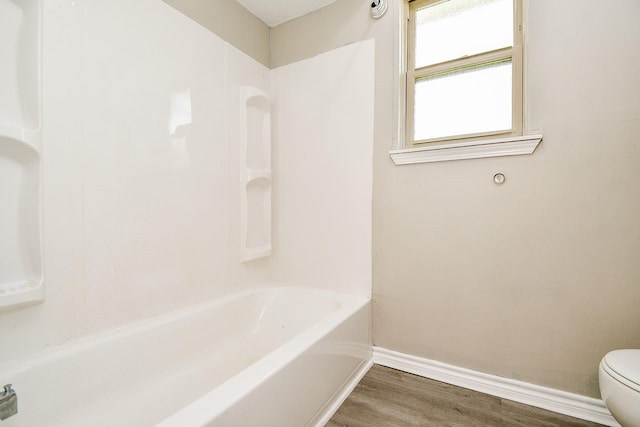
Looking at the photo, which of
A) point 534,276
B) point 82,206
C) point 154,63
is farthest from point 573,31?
point 82,206

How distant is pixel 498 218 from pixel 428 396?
989mm

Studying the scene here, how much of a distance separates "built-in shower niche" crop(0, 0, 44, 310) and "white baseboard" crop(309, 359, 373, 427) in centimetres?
122

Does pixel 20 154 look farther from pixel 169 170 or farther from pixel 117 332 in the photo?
pixel 117 332

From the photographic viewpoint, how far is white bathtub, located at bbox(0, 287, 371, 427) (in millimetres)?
914

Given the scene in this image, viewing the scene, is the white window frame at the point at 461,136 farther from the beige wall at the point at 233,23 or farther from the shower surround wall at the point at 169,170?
the beige wall at the point at 233,23

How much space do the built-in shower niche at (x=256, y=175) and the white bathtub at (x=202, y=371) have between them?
1.33ft

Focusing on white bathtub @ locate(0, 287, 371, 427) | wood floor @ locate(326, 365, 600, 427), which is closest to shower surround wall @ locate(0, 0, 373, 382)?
white bathtub @ locate(0, 287, 371, 427)

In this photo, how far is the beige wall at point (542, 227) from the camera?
4.03 feet

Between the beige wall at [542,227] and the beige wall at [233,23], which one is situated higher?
the beige wall at [233,23]

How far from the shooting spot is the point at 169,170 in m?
1.48

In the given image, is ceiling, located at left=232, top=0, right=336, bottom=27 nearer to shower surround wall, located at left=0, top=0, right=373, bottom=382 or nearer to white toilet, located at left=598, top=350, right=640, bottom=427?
shower surround wall, located at left=0, top=0, right=373, bottom=382

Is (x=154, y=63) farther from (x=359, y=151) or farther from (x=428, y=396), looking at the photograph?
(x=428, y=396)

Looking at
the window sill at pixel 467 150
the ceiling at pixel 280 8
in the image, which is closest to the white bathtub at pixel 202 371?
the window sill at pixel 467 150

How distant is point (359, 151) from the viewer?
1.84 metres
